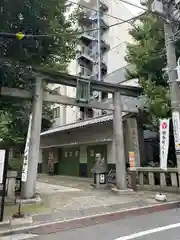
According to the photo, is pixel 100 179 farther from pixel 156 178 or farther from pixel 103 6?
pixel 103 6

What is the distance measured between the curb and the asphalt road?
252 millimetres

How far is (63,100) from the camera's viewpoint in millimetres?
10602

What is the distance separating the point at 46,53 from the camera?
399 inches

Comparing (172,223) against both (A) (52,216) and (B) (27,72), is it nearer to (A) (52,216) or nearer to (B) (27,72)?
(A) (52,216)

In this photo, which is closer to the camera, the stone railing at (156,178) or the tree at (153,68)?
the stone railing at (156,178)

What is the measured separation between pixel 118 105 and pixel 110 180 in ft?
16.1

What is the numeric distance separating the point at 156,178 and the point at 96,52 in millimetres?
20424

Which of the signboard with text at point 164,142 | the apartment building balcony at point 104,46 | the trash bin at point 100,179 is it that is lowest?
the trash bin at point 100,179

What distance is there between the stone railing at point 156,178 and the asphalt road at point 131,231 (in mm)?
3418

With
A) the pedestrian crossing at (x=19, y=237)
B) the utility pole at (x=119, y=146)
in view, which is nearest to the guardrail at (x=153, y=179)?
the utility pole at (x=119, y=146)

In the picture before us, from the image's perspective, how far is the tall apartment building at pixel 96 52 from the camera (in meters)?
26.7

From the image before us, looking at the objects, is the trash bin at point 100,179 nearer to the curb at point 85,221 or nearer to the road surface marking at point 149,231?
the curb at point 85,221

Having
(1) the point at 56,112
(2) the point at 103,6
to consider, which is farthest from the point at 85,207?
(2) the point at 103,6

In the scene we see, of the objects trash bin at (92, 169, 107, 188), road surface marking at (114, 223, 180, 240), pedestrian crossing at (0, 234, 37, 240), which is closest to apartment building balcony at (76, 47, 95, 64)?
trash bin at (92, 169, 107, 188)
